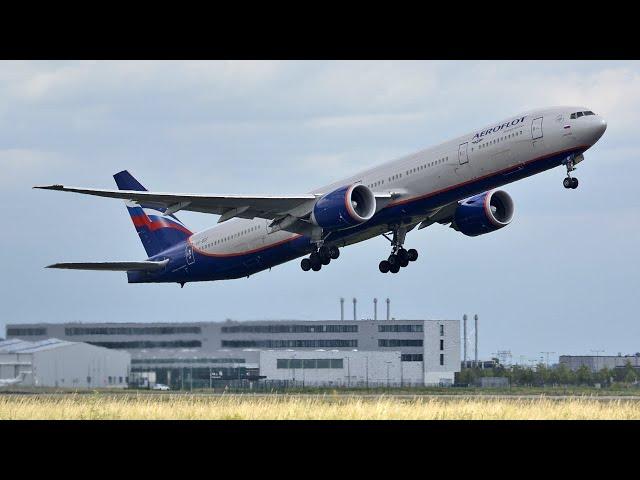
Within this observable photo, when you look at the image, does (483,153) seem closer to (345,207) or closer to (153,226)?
(345,207)

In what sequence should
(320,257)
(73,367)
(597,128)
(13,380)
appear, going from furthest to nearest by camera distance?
(13,380) < (73,367) < (320,257) < (597,128)

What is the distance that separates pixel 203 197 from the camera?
4334 centimetres

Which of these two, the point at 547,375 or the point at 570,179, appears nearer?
the point at 570,179

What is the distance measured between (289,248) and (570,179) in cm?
1316

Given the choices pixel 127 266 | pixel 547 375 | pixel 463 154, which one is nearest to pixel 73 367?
pixel 127 266

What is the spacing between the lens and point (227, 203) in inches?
1751

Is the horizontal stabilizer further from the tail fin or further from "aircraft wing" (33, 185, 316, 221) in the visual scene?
"aircraft wing" (33, 185, 316, 221)

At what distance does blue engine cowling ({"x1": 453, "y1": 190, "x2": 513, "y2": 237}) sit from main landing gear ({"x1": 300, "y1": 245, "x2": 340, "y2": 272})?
5220mm

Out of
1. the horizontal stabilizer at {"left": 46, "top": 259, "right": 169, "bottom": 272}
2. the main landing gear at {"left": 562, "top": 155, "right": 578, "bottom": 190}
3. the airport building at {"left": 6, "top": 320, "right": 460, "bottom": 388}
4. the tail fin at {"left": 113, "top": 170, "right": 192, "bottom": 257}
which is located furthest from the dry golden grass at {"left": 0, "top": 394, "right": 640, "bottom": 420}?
the tail fin at {"left": 113, "top": 170, "right": 192, "bottom": 257}

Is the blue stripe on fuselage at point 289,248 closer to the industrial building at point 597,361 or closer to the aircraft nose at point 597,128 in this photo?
the aircraft nose at point 597,128
